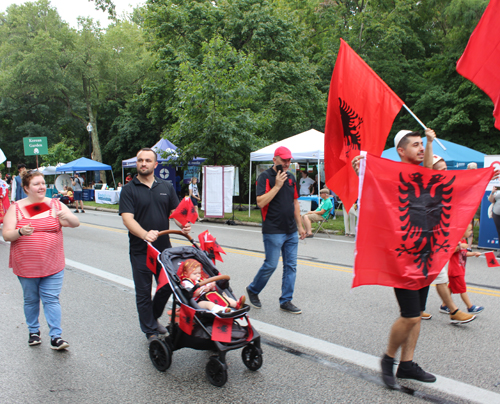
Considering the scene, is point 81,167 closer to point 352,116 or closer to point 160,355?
point 352,116

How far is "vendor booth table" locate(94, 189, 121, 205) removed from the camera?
26388mm

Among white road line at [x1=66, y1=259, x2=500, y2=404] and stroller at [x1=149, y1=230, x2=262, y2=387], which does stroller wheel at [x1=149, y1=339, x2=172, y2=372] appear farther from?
white road line at [x1=66, y1=259, x2=500, y2=404]

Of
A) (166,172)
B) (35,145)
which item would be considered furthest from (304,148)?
(35,145)

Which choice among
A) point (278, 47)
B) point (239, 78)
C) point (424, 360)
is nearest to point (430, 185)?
point (424, 360)

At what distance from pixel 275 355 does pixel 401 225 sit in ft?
5.71

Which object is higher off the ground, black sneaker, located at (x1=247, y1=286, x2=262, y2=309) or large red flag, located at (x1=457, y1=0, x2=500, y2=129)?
large red flag, located at (x1=457, y1=0, x2=500, y2=129)

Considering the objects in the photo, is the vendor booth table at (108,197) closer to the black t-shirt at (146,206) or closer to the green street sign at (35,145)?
the green street sign at (35,145)

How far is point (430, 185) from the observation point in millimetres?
3516

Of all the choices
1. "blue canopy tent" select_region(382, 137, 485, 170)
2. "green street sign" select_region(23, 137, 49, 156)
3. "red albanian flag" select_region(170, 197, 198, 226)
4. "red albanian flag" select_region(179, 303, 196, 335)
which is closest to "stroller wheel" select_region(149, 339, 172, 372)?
"red albanian flag" select_region(179, 303, 196, 335)

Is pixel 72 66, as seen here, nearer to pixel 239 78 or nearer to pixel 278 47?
pixel 278 47

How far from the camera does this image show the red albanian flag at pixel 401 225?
341cm

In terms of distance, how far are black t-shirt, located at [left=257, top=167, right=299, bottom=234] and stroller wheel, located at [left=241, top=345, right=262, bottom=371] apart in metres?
1.84

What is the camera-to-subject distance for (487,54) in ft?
13.0

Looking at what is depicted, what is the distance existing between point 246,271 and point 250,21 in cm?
1943
